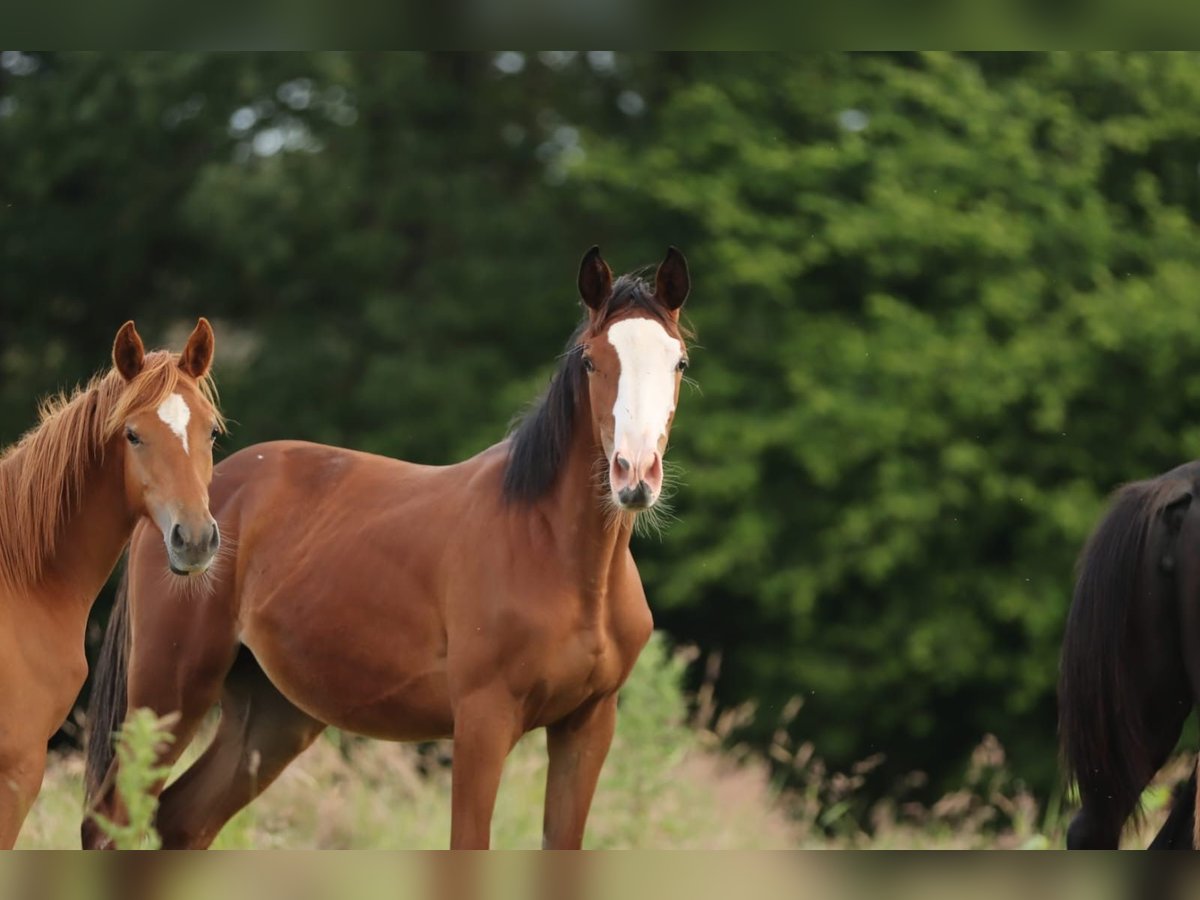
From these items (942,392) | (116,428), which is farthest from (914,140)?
(116,428)

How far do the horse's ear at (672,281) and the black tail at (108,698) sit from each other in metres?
2.33

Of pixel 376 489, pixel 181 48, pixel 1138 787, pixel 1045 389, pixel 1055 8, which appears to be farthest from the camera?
pixel 1045 389

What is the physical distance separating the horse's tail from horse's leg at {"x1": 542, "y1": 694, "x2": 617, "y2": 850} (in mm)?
1569

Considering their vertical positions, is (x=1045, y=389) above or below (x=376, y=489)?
below

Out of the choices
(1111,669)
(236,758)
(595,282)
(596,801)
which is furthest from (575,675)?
(596,801)

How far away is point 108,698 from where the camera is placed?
18.8ft

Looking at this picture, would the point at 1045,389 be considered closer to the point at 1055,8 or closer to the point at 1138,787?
the point at 1138,787

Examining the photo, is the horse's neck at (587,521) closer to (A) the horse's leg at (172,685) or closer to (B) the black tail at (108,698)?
(A) the horse's leg at (172,685)

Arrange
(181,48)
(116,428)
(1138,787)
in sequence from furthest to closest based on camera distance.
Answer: (1138,787)
(116,428)
(181,48)

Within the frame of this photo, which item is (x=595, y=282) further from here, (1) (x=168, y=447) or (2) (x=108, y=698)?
(2) (x=108, y=698)

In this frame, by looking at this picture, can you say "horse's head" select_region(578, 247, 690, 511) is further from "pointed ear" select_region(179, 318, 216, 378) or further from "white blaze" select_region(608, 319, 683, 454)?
"pointed ear" select_region(179, 318, 216, 378)

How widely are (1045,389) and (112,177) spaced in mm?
9080

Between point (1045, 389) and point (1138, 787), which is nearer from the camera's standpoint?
point (1138, 787)

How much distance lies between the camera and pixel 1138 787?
5145 millimetres
